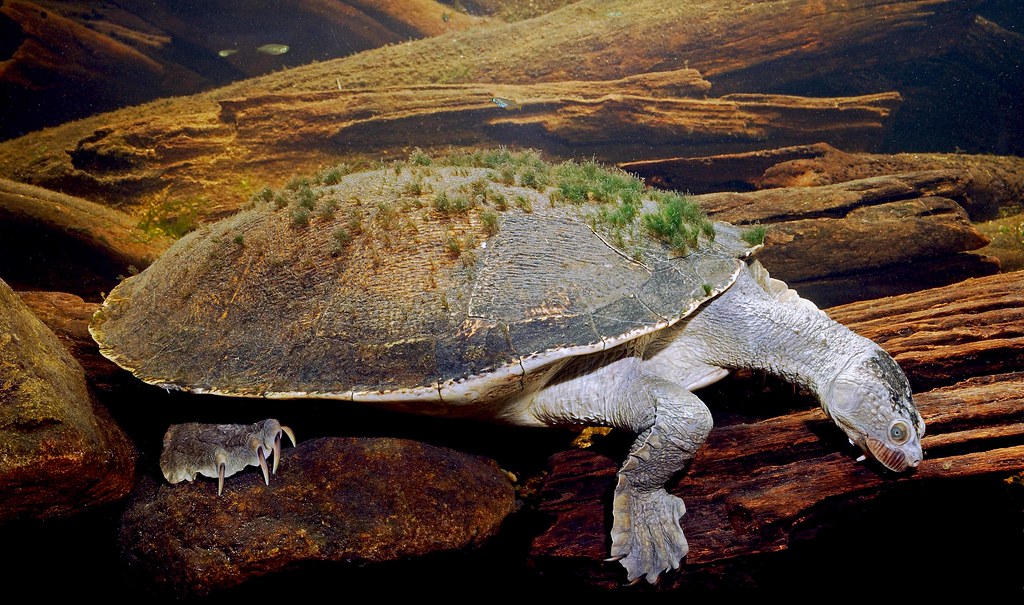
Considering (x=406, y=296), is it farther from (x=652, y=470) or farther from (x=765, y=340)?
(x=765, y=340)

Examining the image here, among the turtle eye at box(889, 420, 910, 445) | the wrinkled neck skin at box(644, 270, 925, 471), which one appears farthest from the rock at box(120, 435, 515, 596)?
the turtle eye at box(889, 420, 910, 445)

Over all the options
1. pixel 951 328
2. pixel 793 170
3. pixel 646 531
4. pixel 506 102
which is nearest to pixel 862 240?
pixel 951 328

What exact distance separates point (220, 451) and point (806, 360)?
10.4ft

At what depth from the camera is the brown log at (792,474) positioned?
6.97 feet

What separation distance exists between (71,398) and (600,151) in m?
6.21

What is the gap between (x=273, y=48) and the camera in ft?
29.5

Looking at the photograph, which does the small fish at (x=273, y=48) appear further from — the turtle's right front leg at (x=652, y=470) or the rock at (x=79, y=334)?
the turtle's right front leg at (x=652, y=470)

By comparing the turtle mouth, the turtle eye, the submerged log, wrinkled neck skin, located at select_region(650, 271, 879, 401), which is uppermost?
the submerged log

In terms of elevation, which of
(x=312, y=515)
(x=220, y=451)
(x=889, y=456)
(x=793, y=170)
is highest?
(x=793, y=170)

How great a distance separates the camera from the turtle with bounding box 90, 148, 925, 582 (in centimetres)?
217

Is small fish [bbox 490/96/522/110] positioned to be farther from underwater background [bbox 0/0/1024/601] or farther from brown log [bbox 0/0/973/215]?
brown log [bbox 0/0/973/215]

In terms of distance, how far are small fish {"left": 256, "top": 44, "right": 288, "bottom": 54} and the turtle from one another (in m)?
7.87

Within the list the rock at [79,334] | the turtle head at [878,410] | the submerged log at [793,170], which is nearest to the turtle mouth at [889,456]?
→ the turtle head at [878,410]

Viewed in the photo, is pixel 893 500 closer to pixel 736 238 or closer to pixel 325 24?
pixel 736 238
